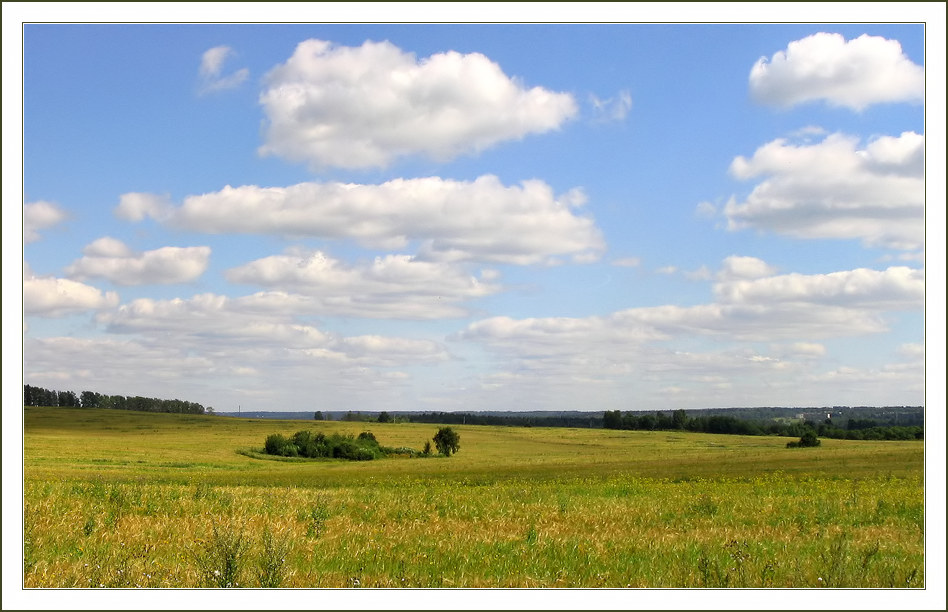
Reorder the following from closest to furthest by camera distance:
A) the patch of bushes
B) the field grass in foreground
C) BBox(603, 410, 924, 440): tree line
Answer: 1. the field grass in foreground
2. the patch of bushes
3. BBox(603, 410, 924, 440): tree line

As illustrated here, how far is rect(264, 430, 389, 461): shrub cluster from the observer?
94062 mm

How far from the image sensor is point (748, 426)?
129m

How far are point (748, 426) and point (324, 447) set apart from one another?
74.5 meters

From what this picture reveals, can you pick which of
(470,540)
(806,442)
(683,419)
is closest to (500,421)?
(683,419)

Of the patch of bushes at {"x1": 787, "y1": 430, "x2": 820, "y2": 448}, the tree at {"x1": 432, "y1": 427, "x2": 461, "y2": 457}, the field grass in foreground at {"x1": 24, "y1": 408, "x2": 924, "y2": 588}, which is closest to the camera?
the field grass in foreground at {"x1": 24, "y1": 408, "x2": 924, "y2": 588}

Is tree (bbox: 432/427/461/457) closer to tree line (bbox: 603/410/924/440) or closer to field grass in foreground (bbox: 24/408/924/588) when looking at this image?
tree line (bbox: 603/410/924/440)

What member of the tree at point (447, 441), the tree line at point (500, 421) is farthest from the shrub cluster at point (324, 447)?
the tree line at point (500, 421)

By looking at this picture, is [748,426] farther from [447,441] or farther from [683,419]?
[447,441]

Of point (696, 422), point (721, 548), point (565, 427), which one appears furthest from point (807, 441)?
point (721, 548)

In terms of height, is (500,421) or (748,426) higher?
(748,426)

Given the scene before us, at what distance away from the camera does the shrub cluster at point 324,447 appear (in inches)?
3703

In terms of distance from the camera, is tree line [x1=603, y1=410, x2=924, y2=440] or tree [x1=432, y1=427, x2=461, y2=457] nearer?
tree line [x1=603, y1=410, x2=924, y2=440]

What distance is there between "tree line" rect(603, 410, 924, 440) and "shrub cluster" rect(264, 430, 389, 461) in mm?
55535

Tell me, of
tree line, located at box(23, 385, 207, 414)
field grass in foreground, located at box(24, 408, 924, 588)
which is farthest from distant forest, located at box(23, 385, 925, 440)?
field grass in foreground, located at box(24, 408, 924, 588)
